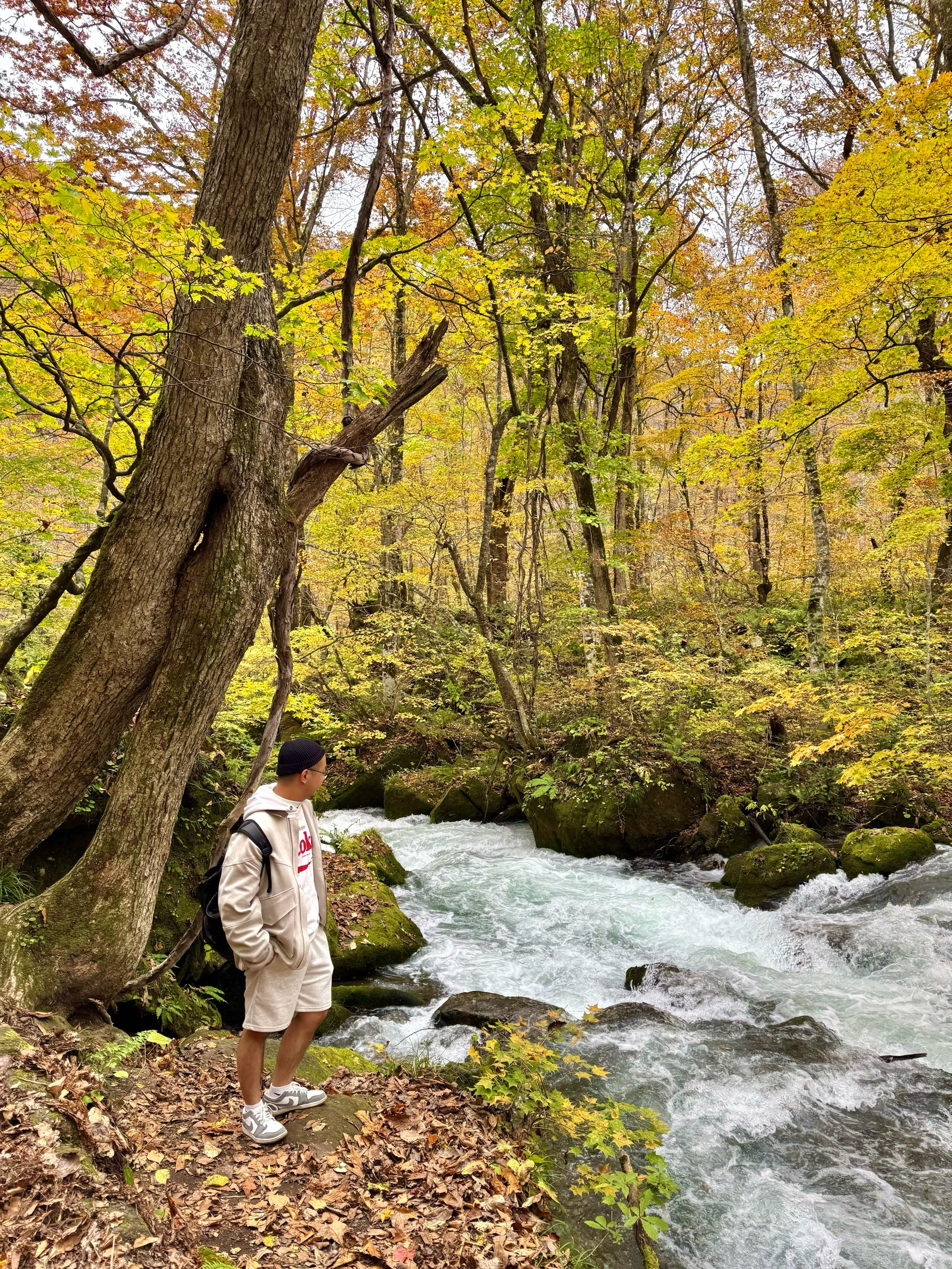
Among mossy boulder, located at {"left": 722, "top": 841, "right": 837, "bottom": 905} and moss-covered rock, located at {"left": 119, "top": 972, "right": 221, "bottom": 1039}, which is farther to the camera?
mossy boulder, located at {"left": 722, "top": 841, "right": 837, "bottom": 905}

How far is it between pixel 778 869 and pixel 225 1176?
764cm

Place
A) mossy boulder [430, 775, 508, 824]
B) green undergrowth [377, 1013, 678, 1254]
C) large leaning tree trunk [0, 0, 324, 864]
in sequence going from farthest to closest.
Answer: mossy boulder [430, 775, 508, 824] < large leaning tree trunk [0, 0, 324, 864] < green undergrowth [377, 1013, 678, 1254]

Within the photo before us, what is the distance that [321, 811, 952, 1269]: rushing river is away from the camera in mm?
4160

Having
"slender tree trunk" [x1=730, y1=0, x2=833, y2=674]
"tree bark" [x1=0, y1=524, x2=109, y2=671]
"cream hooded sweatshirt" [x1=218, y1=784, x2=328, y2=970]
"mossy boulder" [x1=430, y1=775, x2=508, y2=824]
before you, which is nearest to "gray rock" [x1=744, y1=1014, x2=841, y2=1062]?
"cream hooded sweatshirt" [x1=218, y1=784, x2=328, y2=970]

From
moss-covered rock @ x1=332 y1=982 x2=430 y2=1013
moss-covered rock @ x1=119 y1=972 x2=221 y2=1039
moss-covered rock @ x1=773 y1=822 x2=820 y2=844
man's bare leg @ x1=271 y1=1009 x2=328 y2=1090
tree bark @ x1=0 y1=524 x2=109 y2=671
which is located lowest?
moss-covered rock @ x1=332 y1=982 x2=430 y2=1013

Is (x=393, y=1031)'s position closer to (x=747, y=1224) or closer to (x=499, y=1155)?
(x=499, y=1155)

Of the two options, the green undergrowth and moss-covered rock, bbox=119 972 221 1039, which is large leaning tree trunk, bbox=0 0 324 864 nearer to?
moss-covered rock, bbox=119 972 221 1039

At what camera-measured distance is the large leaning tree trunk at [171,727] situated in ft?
13.4

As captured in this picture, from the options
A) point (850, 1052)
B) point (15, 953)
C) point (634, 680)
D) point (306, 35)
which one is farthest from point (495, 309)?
point (850, 1052)

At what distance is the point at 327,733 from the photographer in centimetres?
1430

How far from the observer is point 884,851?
853 centimetres

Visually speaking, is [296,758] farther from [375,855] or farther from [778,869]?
[778,869]

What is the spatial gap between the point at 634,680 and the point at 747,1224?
753 cm

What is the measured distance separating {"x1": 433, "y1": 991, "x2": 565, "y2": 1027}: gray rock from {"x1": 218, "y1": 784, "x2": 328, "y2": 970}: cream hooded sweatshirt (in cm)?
347
